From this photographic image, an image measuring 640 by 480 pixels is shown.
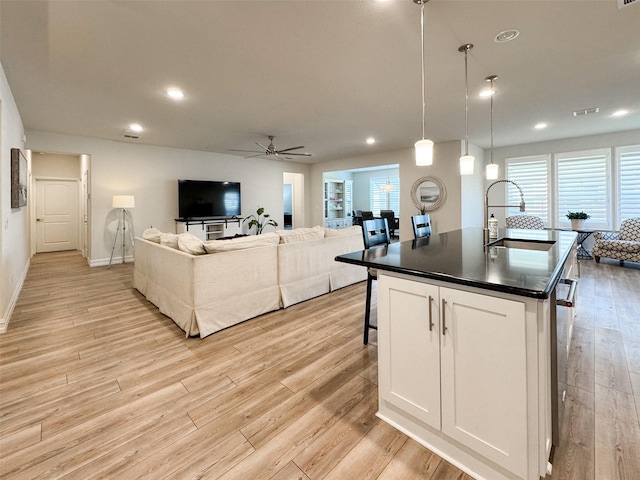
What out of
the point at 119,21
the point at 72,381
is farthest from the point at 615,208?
the point at 72,381

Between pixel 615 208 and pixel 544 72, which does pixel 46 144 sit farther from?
pixel 615 208

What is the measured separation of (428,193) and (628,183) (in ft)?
12.1

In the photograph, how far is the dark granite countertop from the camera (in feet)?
3.87

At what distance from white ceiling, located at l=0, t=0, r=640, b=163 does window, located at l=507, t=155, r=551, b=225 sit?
1840 mm

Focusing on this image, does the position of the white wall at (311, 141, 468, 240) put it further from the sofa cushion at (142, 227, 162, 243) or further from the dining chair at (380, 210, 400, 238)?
the sofa cushion at (142, 227, 162, 243)

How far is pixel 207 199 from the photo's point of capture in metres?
7.25

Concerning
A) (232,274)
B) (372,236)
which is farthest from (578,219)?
(232,274)

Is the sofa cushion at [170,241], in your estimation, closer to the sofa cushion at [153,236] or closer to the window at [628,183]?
the sofa cushion at [153,236]

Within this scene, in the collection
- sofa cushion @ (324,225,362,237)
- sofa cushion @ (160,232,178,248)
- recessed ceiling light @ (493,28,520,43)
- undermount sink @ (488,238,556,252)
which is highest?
recessed ceiling light @ (493,28,520,43)

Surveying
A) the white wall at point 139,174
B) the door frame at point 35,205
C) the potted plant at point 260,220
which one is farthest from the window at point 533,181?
the door frame at point 35,205

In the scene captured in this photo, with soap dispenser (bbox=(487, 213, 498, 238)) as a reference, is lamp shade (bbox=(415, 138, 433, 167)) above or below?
above

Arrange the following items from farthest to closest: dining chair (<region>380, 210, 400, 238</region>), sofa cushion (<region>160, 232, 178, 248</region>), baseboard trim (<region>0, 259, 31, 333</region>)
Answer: dining chair (<region>380, 210, 400, 238</region>), sofa cushion (<region>160, 232, 178, 248</region>), baseboard trim (<region>0, 259, 31, 333</region>)

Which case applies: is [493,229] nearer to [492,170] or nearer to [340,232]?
[492,170]

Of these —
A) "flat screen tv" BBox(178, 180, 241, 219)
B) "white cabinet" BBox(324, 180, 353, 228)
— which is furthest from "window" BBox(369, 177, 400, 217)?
"flat screen tv" BBox(178, 180, 241, 219)
